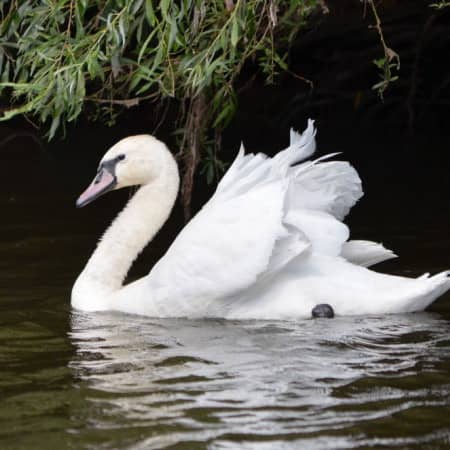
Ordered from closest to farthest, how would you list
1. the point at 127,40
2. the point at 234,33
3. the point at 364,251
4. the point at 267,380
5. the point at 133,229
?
1. the point at 267,380
2. the point at 234,33
3. the point at 364,251
4. the point at 127,40
5. the point at 133,229

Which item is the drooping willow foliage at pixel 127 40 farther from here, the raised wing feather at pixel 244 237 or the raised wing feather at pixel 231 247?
the raised wing feather at pixel 231 247

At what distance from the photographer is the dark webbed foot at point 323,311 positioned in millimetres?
7496

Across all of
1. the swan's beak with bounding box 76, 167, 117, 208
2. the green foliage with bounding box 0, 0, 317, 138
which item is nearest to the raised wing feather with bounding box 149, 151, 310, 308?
the green foliage with bounding box 0, 0, 317, 138

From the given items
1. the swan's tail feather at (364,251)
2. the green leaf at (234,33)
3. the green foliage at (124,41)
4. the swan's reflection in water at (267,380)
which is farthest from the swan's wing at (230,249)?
the green leaf at (234,33)

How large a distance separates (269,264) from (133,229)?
4.14 ft

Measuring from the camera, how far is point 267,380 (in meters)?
6.22

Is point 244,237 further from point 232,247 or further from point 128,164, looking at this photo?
point 128,164

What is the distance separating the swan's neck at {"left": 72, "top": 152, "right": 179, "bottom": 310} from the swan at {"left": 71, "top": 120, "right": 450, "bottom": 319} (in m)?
0.06

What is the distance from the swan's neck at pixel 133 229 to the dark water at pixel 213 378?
0.31 meters

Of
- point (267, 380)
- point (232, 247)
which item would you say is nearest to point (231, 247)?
point (232, 247)

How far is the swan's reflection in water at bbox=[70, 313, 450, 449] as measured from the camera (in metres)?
5.46

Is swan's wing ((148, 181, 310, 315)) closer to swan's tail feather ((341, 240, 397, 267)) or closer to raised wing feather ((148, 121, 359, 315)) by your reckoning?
raised wing feather ((148, 121, 359, 315))

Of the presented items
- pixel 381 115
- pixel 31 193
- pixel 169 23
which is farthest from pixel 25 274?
pixel 381 115

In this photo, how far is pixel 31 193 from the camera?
12016mm
